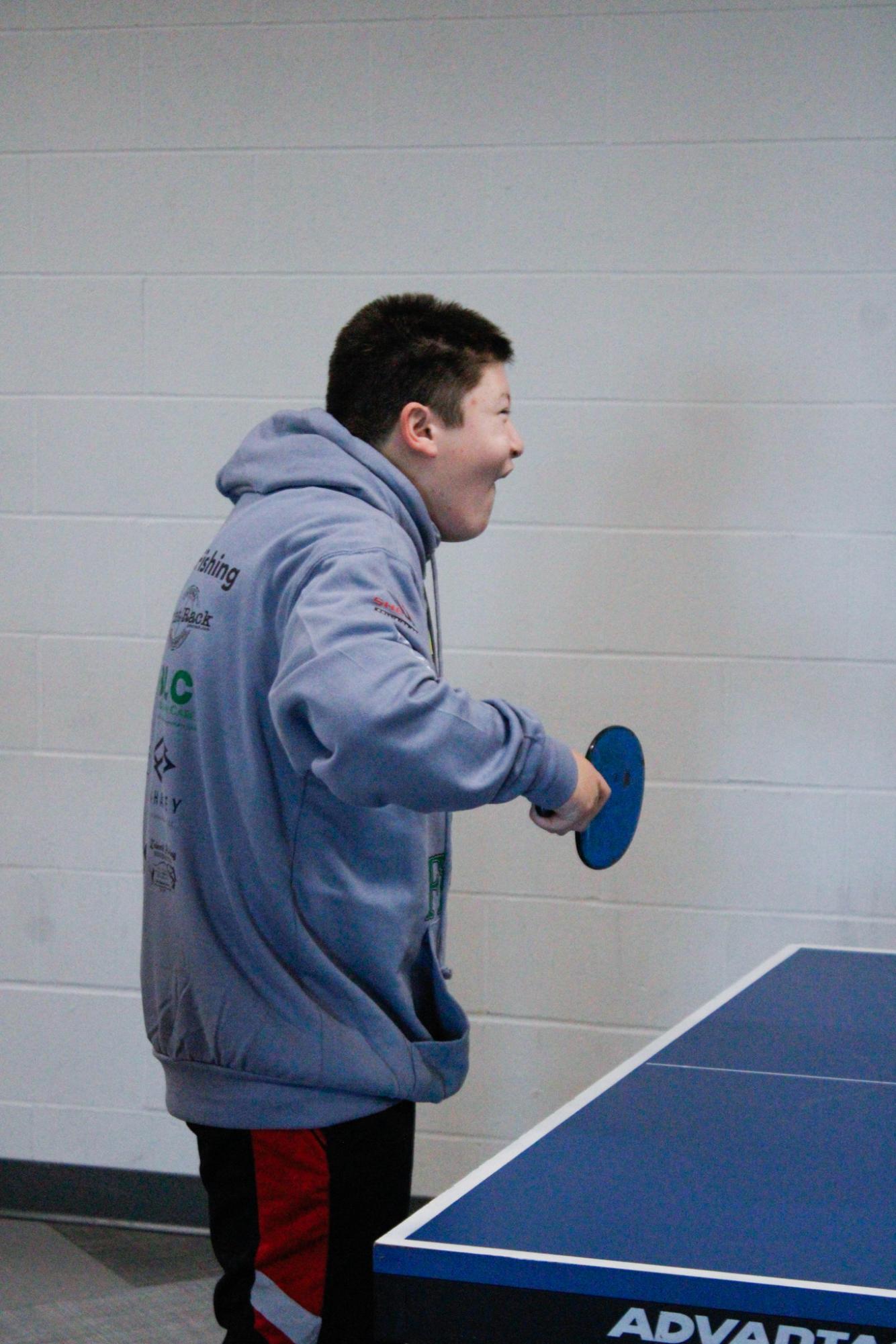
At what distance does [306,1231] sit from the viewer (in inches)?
68.3

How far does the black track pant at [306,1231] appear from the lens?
1.74 metres

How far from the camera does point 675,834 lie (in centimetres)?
311

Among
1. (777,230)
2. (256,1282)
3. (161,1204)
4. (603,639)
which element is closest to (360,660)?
(256,1282)

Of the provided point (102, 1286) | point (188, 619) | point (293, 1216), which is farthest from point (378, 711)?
point (102, 1286)

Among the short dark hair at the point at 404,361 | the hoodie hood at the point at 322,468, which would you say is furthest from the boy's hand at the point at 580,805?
the short dark hair at the point at 404,361

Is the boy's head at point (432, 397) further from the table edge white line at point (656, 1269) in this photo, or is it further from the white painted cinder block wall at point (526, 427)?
the white painted cinder block wall at point (526, 427)

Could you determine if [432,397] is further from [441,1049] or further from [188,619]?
[441,1049]

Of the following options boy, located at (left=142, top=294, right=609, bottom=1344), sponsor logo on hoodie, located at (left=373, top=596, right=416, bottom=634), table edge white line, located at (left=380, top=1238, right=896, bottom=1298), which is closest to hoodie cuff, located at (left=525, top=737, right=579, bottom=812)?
boy, located at (left=142, top=294, right=609, bottom=1344)

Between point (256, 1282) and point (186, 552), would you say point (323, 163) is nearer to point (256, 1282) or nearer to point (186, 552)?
point (186, 552)

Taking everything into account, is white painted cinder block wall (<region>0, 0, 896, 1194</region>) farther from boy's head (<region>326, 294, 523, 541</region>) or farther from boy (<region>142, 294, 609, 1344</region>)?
boy (<region>142, 294, 609, 1344</region>)

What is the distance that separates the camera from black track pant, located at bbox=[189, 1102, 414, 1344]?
1.74m

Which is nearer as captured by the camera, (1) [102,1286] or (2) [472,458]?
(2) [472,458]

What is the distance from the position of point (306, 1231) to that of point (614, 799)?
60cm

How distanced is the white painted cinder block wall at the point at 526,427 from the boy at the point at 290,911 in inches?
52.2
